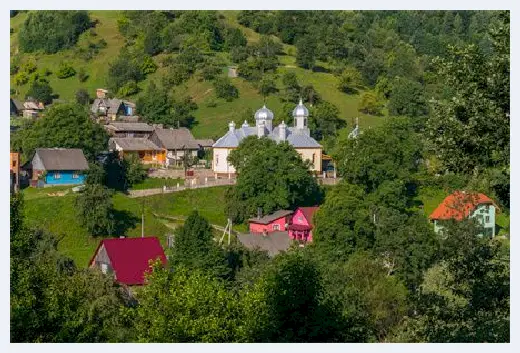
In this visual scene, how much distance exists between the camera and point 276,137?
161ft

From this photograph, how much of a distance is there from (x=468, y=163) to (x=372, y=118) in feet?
150

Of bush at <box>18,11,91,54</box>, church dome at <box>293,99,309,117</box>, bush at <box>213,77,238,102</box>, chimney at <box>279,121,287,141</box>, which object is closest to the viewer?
chimney at <box>279,121,287,141</box>

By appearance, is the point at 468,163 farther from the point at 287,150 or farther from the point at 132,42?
the point at 132,42

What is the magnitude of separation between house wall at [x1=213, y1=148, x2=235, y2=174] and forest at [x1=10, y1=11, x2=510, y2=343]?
2593mm

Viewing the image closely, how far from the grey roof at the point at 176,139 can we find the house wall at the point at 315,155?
23.1ft

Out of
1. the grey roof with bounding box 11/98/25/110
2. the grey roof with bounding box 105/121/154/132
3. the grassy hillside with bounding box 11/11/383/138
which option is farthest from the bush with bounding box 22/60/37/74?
the grey roof with bounding box 105/121/154/132

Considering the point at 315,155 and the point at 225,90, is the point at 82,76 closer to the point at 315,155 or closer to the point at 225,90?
the point at 225,90

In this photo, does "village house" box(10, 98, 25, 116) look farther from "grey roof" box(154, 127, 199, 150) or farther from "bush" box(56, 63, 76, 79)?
"grey roof" box(154, 127, 199, 150)

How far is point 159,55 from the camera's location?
68.4m

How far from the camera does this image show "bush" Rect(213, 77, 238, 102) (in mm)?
59844

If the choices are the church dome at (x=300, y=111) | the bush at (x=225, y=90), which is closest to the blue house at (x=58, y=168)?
the church dome at (x=300, y=111)

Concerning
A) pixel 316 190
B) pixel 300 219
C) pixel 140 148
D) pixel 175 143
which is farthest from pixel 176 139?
pixel 300 219

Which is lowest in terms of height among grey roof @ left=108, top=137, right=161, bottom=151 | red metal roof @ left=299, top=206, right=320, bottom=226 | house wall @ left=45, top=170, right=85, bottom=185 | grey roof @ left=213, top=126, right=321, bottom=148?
red metal roof @ left=299, top=206, right=320, bottom=226

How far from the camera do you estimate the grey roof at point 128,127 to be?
52.7 m
